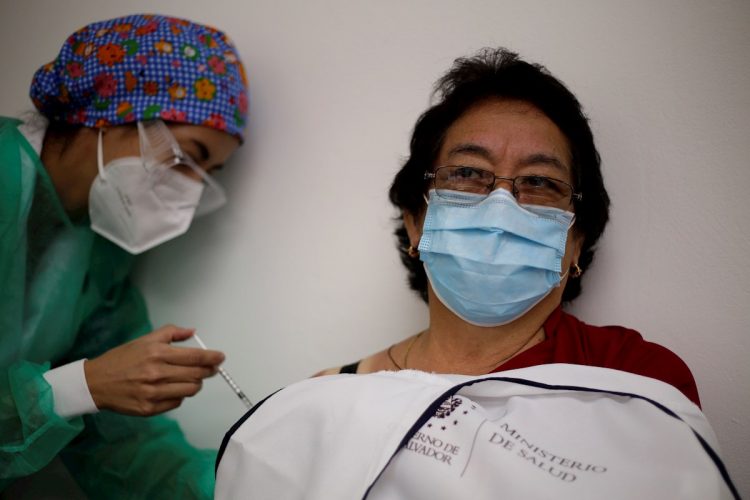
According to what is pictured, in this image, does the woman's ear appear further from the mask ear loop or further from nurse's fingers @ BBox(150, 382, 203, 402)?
the mask ear loop

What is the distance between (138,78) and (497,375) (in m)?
1.14

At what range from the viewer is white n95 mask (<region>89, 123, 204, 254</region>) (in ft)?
4.69

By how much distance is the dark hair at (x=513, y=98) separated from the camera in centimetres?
109

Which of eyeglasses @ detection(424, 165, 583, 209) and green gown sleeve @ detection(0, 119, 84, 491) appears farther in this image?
green gown sleeve @ detection(0, 119, 84, 491)

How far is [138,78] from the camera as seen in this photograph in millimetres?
1424

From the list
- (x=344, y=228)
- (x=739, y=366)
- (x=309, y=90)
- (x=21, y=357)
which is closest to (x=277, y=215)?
(x=344, y=228)

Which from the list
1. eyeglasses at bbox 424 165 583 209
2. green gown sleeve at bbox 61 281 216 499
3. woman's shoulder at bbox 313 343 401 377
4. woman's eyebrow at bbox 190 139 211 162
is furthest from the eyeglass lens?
green gown sleeve at bbox 61 281 216 499

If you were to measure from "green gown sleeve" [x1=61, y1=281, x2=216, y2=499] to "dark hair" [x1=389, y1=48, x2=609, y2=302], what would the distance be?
799mm

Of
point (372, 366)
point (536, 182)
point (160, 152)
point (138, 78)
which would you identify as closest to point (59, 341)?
point (160, 152)

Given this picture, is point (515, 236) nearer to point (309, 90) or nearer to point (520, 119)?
point (520, 119)

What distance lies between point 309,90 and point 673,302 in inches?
41.2

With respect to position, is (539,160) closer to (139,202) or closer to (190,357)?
(190,357)

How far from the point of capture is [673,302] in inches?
43.4

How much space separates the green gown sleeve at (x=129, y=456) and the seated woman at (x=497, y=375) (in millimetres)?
450
